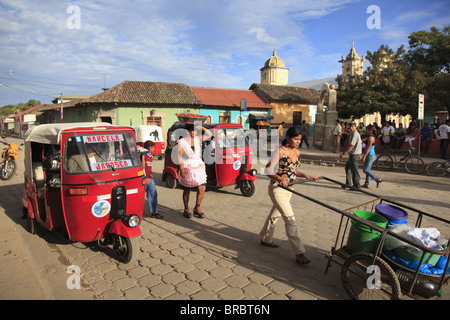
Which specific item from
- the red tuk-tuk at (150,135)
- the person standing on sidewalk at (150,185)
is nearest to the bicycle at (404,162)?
the person standing on sidewalk at (150,185)

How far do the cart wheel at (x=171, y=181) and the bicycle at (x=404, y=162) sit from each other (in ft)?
28.4

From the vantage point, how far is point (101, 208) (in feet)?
12.9

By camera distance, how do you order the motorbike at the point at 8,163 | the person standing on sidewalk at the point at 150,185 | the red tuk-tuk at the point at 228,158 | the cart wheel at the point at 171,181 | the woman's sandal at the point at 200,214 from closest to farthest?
the person standing on sidewalk at the point at 150,185, the woman's sandal at the point at 200,214, the red tuk-tuk at the point at 228,158, the cart wheel at the point at 171,181, the motorbike at the point at 8,163

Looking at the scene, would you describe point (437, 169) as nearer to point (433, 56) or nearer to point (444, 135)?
point (444, 135)

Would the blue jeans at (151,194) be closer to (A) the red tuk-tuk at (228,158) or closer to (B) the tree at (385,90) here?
(A) the red tuk-tuk at (228,158)

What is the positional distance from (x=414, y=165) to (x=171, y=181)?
9.43 metres

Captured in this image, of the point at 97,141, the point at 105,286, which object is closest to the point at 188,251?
the point at 105,286

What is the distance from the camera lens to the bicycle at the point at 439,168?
34.2ft

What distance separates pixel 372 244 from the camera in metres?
3.07

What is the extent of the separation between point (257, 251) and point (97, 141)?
2.90 metres

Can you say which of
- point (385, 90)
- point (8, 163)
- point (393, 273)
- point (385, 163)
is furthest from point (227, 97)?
point (393, 273)

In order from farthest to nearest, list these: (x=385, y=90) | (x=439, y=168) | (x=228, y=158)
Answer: (x=385, y=90) → (x=439, y=168) → (x=228, y=158)

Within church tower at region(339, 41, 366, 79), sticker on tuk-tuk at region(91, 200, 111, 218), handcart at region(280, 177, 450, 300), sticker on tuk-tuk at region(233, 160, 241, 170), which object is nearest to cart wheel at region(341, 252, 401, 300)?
handcart at region(280, 177, 450, 300)

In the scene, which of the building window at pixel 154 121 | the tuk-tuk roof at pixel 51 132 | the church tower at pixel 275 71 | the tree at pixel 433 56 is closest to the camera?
the tuk-tuk roof at pixel 51 132
